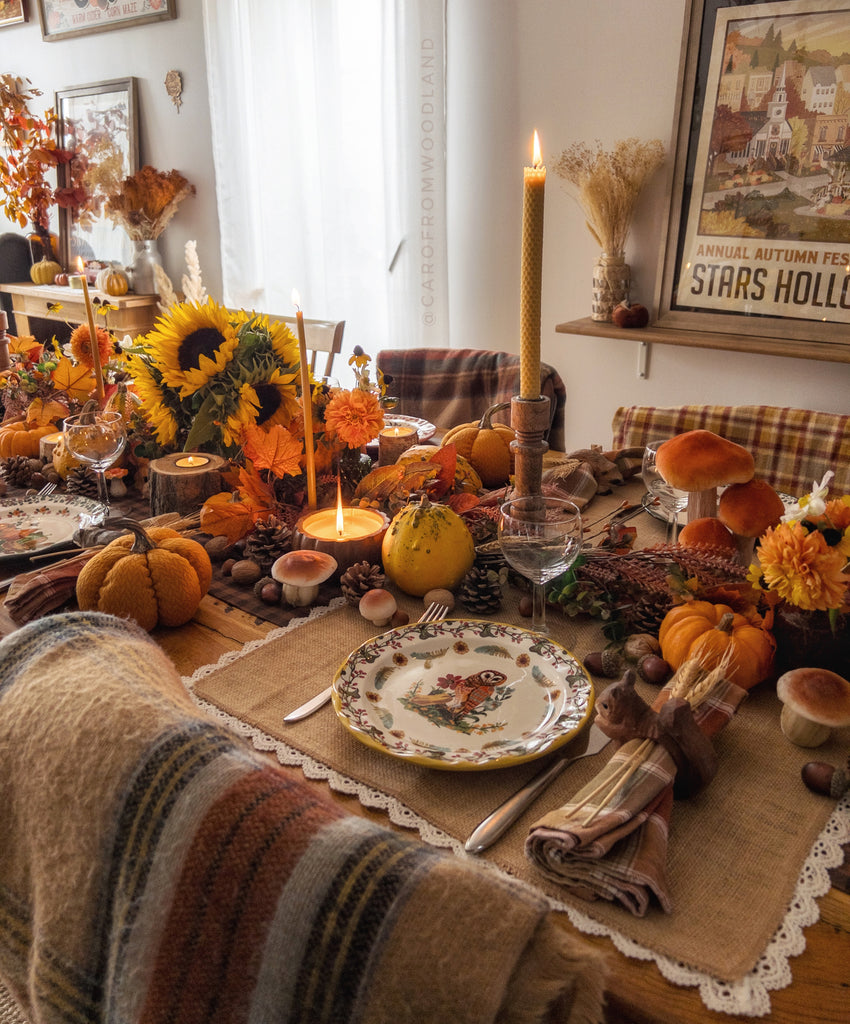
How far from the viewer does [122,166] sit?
3.73m

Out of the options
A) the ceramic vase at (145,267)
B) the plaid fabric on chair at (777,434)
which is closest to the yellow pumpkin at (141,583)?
the plaid fabric on chair at (777,434)

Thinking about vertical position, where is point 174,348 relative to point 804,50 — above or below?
below

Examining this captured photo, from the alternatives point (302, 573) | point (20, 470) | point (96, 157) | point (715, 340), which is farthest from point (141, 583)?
point (96, 157)

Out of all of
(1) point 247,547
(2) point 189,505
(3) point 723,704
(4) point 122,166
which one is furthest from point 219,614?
(4) point 122,166

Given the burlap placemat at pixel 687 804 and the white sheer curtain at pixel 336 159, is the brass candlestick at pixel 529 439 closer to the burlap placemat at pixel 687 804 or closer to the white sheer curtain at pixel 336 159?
the burlap placemat at pixel 687 804

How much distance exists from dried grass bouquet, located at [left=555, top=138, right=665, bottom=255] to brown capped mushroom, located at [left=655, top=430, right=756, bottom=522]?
5.42 feet

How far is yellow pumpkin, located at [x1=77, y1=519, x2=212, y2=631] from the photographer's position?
829mm

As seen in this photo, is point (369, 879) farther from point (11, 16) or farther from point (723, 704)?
point (11, 16)

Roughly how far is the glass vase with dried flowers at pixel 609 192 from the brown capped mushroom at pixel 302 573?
5.80 feet

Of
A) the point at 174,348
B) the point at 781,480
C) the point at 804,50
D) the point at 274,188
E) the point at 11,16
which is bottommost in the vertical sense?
the point at 781,480

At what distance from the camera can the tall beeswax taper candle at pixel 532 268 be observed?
0.74 metres

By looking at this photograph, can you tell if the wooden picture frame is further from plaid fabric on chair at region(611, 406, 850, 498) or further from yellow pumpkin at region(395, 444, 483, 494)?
yellow pumpkin at region(395, 444, 483, 494)

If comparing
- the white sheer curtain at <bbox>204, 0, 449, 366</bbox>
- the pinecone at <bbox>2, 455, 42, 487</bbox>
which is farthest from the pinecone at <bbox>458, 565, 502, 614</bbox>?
the white sheer curtain at <bbox>204, 0, 449, 366</bbox>

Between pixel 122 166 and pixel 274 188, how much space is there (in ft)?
3.66
